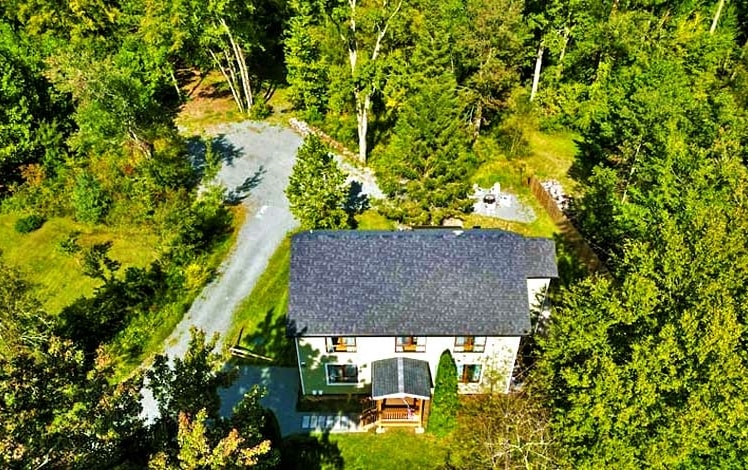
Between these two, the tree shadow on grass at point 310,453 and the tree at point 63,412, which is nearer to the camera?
the tree at point 63,412

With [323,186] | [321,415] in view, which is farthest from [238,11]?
[321,415]

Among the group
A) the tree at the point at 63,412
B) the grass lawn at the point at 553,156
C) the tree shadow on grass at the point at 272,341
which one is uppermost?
the tree at the point at 63,412

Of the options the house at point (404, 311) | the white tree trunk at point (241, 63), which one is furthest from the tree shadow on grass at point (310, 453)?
the white tree trunk at point (241, 63)

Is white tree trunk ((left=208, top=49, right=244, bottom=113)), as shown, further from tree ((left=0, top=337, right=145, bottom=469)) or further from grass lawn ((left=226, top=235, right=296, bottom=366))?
tree ((left=0, top=337, right=145, bottom=469))

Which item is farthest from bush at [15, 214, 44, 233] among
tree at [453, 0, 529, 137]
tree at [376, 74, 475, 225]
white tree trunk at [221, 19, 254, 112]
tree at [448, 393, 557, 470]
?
tree at [448, 393, 557, 470]

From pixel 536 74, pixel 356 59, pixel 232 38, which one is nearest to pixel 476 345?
pixel 356 59

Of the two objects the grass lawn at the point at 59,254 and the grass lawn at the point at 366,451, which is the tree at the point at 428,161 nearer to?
the grass lawn at the point at 366,451
